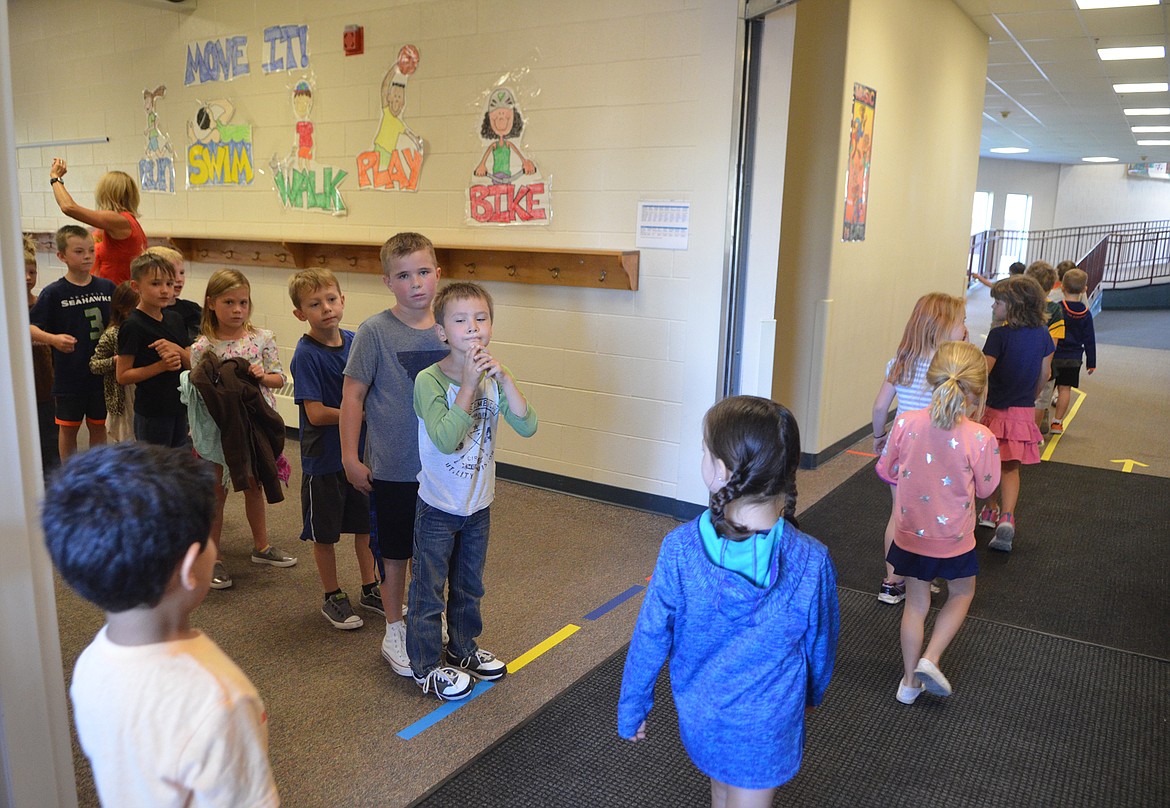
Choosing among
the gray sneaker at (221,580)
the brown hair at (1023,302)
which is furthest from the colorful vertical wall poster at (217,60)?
the brown hair at (1023,302)

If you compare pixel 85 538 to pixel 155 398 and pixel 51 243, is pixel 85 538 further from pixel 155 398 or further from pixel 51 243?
pixel 51 243

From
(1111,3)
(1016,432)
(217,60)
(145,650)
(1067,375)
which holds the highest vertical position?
(1111,3)

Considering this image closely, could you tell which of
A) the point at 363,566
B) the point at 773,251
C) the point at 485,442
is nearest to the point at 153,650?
the point at 485,442

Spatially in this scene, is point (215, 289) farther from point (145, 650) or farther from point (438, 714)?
point (145, 650)

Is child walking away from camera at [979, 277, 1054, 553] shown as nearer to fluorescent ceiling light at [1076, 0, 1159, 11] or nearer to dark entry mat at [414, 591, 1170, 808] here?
dark entry mat at [414, 591, 1170, 808]

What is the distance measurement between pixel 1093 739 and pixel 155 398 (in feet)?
11.1

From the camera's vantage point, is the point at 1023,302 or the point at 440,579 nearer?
the point at 440,579

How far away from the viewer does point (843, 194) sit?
4.85m

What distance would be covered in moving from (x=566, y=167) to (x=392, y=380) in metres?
2.10

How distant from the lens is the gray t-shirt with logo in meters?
2.49

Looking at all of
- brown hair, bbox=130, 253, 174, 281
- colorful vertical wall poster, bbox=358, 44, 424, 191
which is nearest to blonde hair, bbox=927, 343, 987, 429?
brown hair, bbox=130, 253, 174, 281

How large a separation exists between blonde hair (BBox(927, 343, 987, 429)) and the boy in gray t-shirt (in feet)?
4.74

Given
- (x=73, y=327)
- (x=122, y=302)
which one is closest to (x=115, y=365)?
(x=122, y=302)

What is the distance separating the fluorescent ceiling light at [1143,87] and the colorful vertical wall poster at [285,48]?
8519mm
